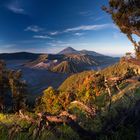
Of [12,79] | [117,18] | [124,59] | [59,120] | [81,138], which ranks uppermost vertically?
[117,18]

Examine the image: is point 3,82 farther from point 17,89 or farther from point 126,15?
point 126,15

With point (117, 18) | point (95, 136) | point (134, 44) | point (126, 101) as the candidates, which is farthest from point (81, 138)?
Answer: point (134, 44)

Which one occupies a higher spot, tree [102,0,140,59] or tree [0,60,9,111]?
tree [102,0,140,59]

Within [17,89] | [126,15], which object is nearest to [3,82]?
[17,89]

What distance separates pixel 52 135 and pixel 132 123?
148 centimetres

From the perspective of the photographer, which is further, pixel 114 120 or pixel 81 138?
pixel 114 120

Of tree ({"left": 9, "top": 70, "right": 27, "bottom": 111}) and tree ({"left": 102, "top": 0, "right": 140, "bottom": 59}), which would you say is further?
tree ({"left": 9, "top": 70, "right": 27, "bottom": 111})

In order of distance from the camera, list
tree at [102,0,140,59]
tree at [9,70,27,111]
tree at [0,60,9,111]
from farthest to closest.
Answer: tree at [9,70,27,111], tree at [0,60,9,111], tree at [102,0,140,59]

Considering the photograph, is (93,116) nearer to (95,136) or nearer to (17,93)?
(95,136)

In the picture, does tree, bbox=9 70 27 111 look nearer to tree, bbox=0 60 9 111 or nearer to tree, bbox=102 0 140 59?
tree, bbox=0 60 9 111

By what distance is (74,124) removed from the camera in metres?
4.40

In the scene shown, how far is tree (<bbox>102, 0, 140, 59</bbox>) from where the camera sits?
60.3 ft

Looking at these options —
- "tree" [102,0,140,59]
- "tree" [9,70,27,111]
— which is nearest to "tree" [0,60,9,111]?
"tree" [9,70,27,111]

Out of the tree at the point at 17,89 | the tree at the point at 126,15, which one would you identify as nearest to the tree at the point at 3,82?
the tree at the point at 17,89
